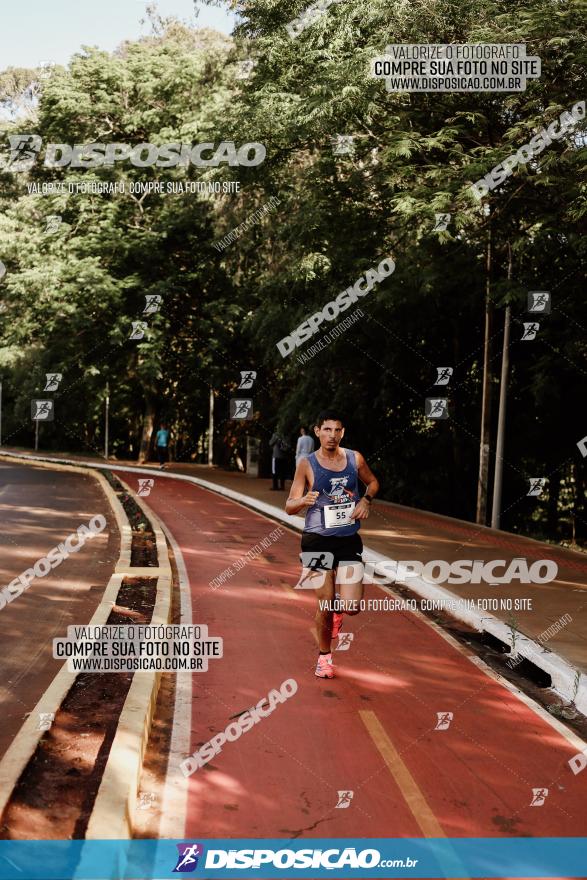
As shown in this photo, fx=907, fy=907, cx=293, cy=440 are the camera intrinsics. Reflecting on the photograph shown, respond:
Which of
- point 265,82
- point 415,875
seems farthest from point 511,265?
point 415,875

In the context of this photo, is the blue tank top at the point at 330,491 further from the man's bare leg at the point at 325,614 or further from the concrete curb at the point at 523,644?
the concrete curb at the point at 523,644

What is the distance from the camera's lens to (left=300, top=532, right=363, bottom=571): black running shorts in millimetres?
7445

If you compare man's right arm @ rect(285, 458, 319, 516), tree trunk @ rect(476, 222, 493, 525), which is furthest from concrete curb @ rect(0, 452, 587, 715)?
tree trunk @ rect(476, 222, 493, 525)

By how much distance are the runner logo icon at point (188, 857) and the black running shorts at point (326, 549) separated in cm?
295

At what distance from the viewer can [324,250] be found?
873 inches

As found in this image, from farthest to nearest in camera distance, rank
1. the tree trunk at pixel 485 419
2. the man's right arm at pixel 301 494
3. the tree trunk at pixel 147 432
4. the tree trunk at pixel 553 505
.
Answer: the tree trunk at pixel 147 432, the tree trunk at pixel 553 505, the tree trunk at pixel 485 419, the man's right arm at pixel 301 494

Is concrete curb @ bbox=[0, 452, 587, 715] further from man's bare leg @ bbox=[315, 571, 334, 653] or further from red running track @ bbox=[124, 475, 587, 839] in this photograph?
man's bare leg @ bbox=[315, 571, 334, 653]

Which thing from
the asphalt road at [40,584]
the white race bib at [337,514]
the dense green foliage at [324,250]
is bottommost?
the asphalt road at [40,584]

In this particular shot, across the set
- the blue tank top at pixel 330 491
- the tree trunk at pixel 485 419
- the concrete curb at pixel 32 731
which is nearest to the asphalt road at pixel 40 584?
the concrete curb at pixel 32 731

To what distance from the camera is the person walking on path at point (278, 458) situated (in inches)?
1078

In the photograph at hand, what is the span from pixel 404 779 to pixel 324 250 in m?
17.7

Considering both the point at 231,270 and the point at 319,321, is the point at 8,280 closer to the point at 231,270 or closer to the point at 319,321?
the point at 231,270

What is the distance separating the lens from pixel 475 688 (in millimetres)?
7965

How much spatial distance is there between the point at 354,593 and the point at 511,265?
12682 mm
